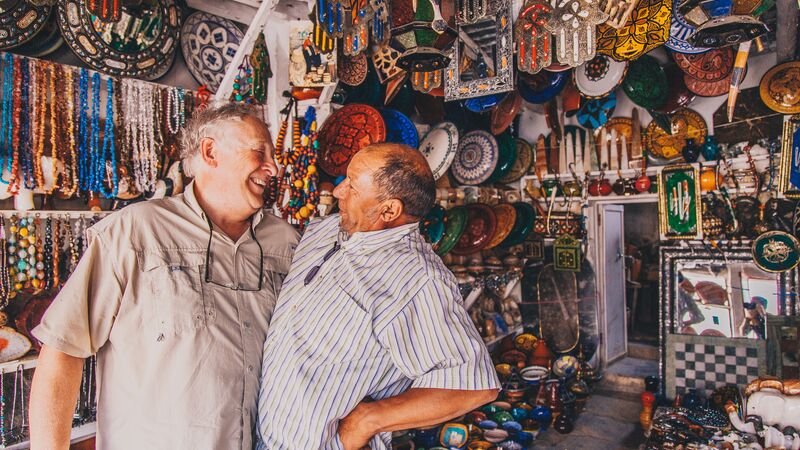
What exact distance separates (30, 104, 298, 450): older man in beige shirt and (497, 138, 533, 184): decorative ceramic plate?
4.36 meters

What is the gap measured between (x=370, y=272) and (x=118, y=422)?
0.81 meters

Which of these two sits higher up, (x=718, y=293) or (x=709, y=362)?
(x=718, y=293)

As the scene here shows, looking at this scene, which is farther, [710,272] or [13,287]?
[710,272]

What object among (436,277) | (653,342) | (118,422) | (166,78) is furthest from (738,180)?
(118,422)

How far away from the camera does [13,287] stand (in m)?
2.09

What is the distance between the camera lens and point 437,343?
4.23ft

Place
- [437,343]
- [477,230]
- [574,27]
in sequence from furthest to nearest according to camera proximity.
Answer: [477,230], [574,27], [437,343]

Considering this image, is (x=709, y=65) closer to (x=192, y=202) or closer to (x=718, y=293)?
(x=718, y=293)

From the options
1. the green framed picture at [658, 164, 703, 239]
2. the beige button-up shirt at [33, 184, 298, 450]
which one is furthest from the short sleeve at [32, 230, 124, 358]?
the green framed picture at [658, 164, 703, 239]

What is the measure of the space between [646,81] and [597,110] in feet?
3.05

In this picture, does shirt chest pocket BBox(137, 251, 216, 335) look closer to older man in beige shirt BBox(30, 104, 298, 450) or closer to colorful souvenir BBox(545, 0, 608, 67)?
older man in beige shirt BBox(30, 104, 298, 450)

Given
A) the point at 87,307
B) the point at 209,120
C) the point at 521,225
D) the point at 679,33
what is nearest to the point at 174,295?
→ the point at 87,307

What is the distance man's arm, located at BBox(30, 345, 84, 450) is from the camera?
1.32 meters

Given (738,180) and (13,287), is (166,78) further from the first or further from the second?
(738,180)
